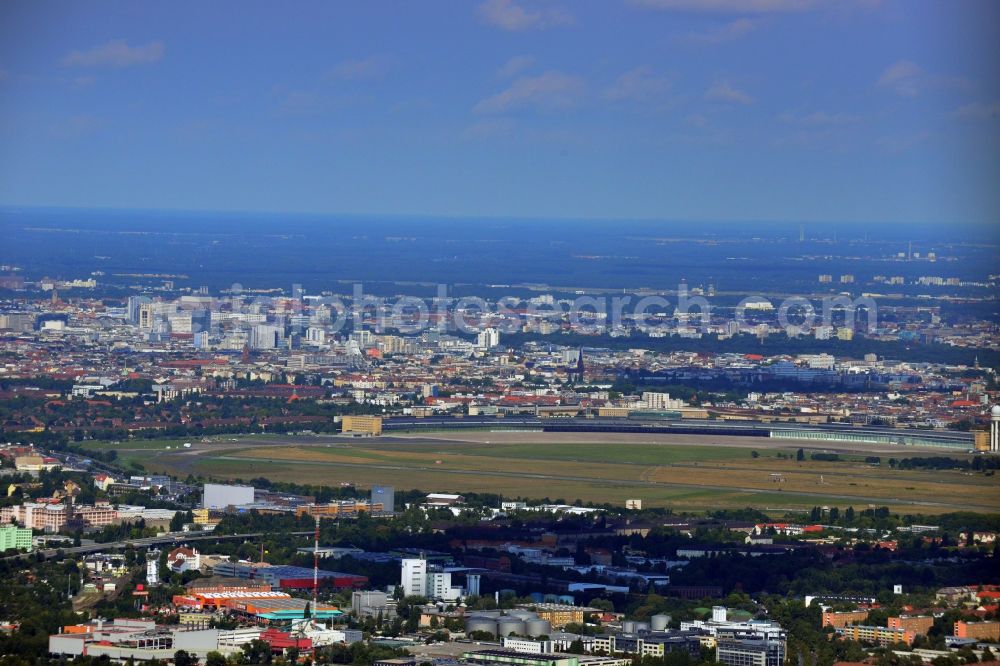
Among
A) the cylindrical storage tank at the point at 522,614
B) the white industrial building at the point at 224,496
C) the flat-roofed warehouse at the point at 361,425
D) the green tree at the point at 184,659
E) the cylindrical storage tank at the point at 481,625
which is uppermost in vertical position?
the flat-roofed warehouse at the point at 361,425

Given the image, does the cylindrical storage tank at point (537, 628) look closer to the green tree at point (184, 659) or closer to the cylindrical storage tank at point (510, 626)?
the cylindrical storage tank at point (510, 626)

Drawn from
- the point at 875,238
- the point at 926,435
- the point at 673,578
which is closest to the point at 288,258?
the point at 875,238

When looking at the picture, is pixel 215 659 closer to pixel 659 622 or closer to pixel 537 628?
pixel 537 628

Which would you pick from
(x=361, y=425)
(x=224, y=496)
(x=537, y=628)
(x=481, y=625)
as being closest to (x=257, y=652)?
(x=481, y=625)

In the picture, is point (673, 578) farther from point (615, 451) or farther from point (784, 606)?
point (615, 451)

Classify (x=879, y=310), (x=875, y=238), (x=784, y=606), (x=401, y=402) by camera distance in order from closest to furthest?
(x=784, y=606) < (x=401, y=402) < (x=879, y=310) < (x=875, y=238)

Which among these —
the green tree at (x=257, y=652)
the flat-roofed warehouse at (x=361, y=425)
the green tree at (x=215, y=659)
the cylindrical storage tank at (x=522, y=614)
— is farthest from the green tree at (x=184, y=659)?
the flat-roofed warehouse at (x=361, y=425)
